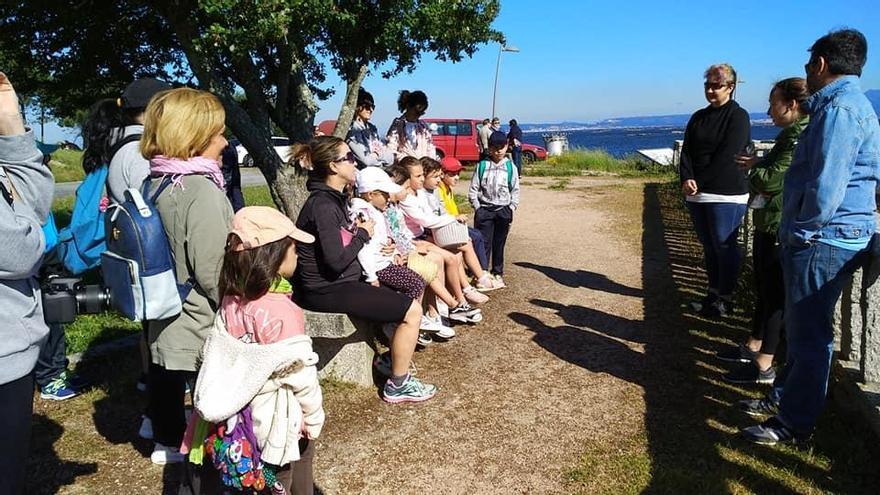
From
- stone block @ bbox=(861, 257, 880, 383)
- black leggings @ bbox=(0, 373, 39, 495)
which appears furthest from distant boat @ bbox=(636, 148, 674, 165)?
black leggings @ bbox=(0, 373, 39, 495)

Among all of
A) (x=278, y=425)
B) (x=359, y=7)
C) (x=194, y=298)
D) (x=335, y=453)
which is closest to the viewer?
(x=278, y=425)

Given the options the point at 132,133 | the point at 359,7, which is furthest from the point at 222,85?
the point at 132,133

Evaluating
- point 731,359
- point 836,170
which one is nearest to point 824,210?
point 836,170

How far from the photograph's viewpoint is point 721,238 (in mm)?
5035

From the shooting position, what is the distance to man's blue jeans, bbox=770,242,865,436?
292 cm

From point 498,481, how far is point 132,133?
8.47ft

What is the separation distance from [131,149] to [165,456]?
1578mm

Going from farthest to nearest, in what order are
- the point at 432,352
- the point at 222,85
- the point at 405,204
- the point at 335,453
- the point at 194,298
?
the point at 222,85 → the point at 405,204 → the point at 432,352 → the point at 335,453 → the point at 194,298

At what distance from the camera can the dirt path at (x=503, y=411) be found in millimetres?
3051

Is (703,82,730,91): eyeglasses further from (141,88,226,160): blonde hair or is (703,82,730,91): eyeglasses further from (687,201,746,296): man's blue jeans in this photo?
(141,88,226,160): blonde hair

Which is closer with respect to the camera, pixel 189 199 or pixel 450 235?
pixel 189 199

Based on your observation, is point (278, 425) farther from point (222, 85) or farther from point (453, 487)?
point (222, 85)

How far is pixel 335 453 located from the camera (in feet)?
10.6

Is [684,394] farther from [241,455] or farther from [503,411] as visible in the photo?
[241,455]
